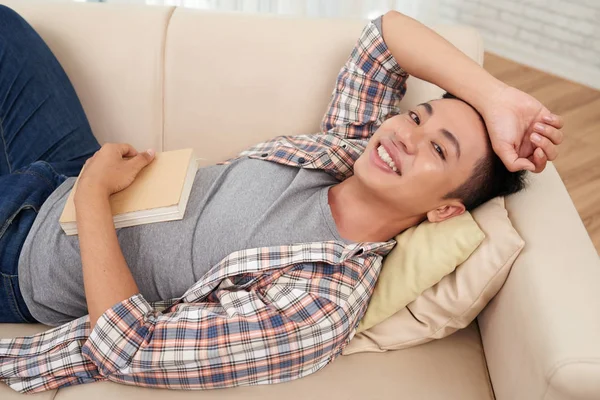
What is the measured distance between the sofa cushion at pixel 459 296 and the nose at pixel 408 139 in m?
0.20

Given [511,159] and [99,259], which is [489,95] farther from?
[99,259]

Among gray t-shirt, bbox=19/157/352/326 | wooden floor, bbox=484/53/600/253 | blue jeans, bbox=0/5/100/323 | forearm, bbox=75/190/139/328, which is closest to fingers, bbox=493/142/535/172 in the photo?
gray t-shirt, bbox=19/157/352/326

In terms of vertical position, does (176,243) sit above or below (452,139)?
below

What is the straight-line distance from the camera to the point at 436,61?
1.41 metres

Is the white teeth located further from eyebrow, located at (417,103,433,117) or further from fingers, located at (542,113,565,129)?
fingers, located at (542,113,565,129)

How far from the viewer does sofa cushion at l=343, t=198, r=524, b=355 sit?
119 cm

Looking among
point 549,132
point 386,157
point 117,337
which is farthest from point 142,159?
point 549,132

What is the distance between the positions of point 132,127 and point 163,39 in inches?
10.1

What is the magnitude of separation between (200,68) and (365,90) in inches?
18.0

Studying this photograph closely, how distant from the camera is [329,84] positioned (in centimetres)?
165

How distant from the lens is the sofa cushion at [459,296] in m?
1.19

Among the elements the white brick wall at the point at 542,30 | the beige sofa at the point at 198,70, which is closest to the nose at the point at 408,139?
the beige sofa at the point at 198,70

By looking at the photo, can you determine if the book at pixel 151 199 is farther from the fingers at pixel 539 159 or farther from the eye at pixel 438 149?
the fingers at pixel 539 159

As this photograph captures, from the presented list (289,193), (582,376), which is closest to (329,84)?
(289,193)
